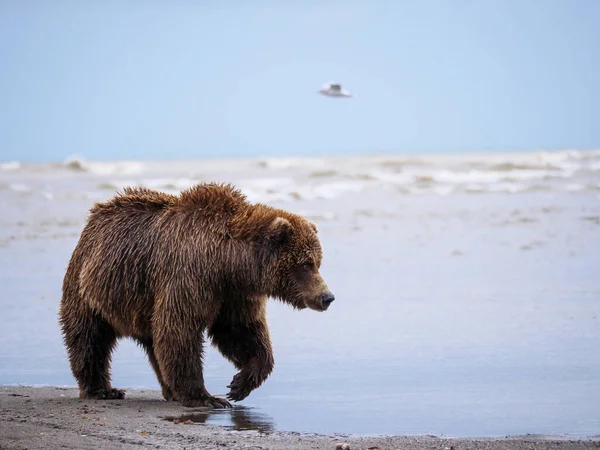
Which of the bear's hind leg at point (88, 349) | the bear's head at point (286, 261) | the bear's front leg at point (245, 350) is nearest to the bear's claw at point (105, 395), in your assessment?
the bear's hind leg at point (88, 349)

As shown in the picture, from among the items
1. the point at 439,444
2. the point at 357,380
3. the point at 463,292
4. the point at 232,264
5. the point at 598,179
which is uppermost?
the point at 598,179

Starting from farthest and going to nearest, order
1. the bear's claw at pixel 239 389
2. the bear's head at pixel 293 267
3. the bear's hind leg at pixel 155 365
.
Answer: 1. the bear's hind leg at pixel 155 365
2. the bear's claw at pixel 239 389
3. the bear's head at pixel 293 267

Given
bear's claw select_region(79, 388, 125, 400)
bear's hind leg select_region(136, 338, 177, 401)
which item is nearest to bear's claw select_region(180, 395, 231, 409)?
bear's hind leg select_region(136, 338, 177, 401)

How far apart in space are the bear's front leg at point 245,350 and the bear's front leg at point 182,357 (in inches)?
6.7

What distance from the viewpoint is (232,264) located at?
22.7 feet

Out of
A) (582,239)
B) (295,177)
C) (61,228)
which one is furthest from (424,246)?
(295,177)

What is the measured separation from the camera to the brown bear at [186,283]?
272 inches

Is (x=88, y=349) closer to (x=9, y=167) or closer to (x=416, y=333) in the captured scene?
(x=416, y=333)

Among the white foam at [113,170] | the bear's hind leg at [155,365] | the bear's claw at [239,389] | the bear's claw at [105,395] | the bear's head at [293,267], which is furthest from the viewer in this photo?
the white foam at [113,170]

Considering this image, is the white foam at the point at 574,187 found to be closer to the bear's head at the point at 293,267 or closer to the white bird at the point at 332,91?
the white bird at the point at 332,91

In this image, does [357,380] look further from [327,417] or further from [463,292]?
[463,292]

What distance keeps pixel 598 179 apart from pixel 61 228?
20.6m

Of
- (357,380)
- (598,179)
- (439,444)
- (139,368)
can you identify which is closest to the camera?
(439,444)

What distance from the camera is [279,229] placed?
22.5 feet
